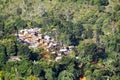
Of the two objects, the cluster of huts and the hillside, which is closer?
the hillside

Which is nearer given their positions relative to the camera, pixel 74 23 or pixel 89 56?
pixel 89 56

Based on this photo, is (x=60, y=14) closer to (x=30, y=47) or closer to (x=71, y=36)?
(x=71, y=36)

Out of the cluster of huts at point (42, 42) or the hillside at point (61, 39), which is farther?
the cluster of huts at point (42, 42)

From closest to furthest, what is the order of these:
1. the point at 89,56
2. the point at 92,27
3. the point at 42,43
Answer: the point at 89,56 < the point at 42,43 < the point at 92,27

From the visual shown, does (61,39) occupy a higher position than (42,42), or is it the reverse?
(42,42)

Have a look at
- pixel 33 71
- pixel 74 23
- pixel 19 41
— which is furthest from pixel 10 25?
pixel 33 71

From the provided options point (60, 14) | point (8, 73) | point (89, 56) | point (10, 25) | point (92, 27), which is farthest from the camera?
point (60, 14)
